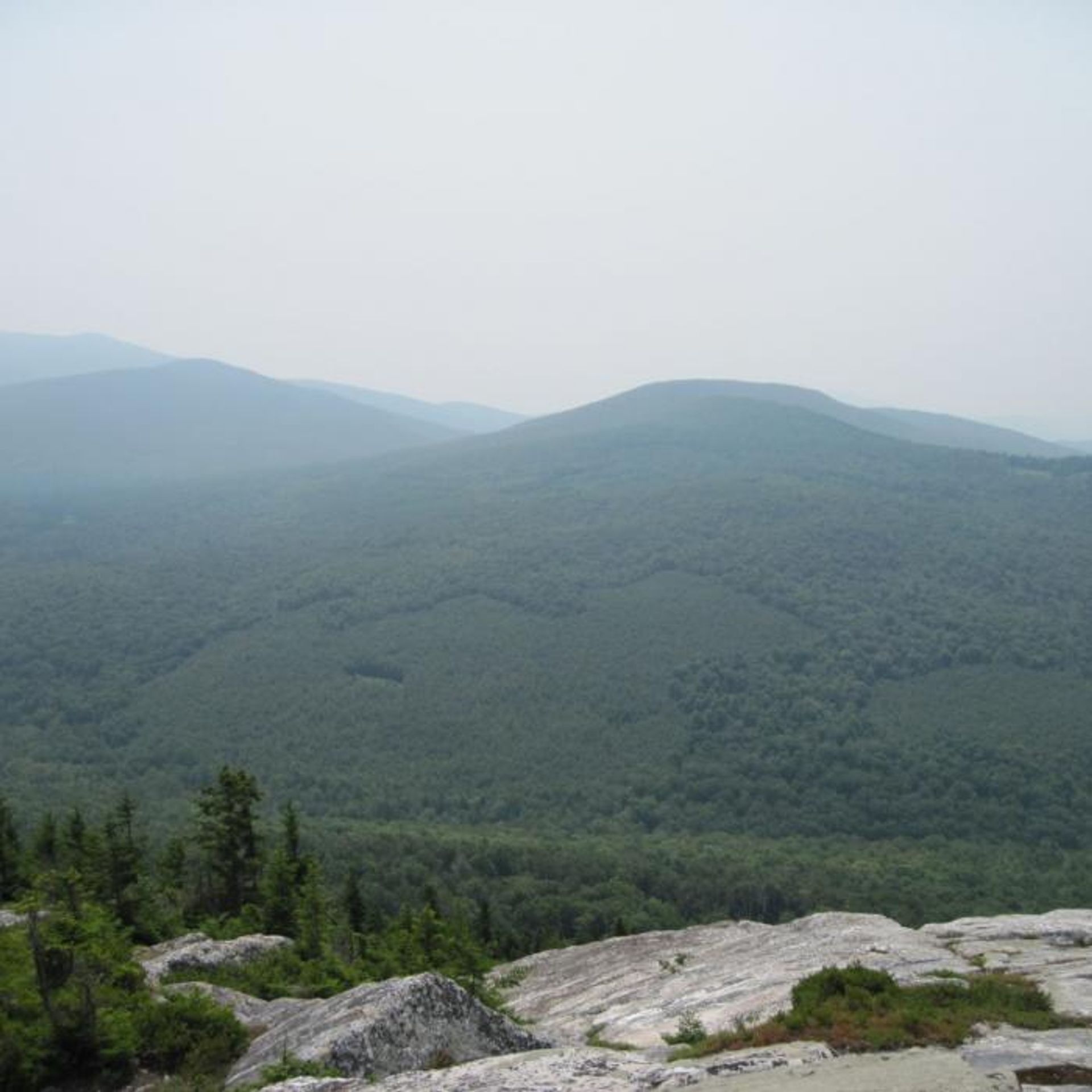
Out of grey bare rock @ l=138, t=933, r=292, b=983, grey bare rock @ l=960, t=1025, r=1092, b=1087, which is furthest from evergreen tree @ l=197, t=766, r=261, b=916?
grey bare rock @ l=960, t=1025, r=1092, b=1087

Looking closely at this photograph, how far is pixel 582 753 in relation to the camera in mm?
139250

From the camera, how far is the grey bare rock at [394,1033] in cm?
1133

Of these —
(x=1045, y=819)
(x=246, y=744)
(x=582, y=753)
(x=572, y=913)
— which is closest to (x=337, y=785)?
(x=246, y=744)

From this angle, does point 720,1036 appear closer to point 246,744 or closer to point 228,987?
point 228,987

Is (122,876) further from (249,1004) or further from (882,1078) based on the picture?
(882,1078)

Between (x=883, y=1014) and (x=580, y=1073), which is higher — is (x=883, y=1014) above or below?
below

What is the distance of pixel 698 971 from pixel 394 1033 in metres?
12.1

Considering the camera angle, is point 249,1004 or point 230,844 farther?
point 230,844

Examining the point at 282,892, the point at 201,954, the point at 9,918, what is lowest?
the point at 282,892

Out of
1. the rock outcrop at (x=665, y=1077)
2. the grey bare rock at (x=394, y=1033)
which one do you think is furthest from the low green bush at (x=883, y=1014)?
the grey bare rock at (x=394, y=1033)

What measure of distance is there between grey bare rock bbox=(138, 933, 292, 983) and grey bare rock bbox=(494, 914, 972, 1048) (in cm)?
779

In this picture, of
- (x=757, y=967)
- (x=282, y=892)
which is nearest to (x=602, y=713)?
(x=282, y=892)

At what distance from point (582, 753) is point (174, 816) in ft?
208

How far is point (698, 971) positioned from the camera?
70.1 feet
